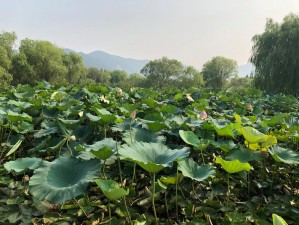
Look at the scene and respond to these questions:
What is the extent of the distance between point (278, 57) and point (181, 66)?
44.3 meters

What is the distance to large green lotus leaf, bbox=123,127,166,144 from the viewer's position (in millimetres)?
1831

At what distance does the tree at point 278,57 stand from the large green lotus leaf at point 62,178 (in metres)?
12.8

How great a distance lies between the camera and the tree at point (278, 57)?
13.2 metres

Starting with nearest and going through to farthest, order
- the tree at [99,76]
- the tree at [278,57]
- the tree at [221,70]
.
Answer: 1. the tree at [278,57]
2. the tree at [221,70]
3. the tree at [99,76]

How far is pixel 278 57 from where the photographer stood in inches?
533

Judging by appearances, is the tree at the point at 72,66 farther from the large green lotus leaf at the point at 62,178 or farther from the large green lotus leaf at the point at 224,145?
the large green lotus leaf at the point at 62,178

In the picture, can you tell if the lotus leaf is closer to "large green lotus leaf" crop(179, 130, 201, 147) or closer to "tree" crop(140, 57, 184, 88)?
"large green lotus leaf" crop(179, 130, 201, 147)

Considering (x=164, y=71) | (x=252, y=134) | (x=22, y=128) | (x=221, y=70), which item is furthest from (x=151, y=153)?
(x=164, y=71)

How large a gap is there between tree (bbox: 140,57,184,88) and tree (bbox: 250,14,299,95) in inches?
1594

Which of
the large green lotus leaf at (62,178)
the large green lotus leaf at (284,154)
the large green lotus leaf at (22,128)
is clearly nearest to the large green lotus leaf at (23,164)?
the large green lotus leaf at (62,178)

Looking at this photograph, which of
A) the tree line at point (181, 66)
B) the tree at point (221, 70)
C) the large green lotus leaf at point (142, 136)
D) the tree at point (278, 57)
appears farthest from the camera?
the tree at point (221, 70)

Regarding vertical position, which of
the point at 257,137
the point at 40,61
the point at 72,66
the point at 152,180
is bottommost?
the point at 72,66

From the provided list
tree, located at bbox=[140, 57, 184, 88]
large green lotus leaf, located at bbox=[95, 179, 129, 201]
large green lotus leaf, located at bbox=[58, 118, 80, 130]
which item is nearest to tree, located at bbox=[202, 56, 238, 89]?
tree, located at bbox=[140, 57, 184, 88]

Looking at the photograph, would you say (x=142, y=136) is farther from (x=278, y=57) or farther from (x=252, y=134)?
(x=278, y=57)
